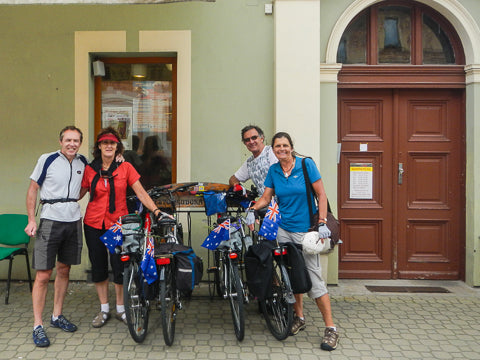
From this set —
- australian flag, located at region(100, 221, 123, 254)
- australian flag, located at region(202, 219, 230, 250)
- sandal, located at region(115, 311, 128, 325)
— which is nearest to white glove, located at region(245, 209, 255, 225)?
australian flag, located at region(202, 219, 230, 250)

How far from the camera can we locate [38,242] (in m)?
4.32

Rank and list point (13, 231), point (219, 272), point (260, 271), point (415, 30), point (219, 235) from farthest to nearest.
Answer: point (415, 30) → point (13, 231) → point (219, 272) → point (219, 235) → point (260, 271)

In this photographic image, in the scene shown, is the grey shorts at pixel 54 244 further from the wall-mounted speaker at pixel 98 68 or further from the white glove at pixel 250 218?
the wall-mounted speaker at pixel 98 68

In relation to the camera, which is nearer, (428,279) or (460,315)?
(460,315)

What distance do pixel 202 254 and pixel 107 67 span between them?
278 centimetres

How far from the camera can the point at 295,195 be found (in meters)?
4.19

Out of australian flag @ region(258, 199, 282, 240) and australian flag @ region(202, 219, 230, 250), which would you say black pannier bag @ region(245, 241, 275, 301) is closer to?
australian flag @ region(258, 199, 282, 240)

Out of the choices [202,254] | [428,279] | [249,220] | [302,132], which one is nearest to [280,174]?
[249,220]

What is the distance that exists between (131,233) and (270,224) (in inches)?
49.3

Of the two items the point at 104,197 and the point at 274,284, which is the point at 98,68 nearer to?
the point at 104,197

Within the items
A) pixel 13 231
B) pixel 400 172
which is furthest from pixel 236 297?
pixel 13 231

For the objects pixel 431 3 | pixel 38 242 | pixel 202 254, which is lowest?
pixel 202 254

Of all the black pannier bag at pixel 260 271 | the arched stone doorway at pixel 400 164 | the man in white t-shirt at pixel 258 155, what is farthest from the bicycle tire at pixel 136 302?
the arched stone doorway at pixel 400 164

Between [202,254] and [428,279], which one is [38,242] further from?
[428,279]
